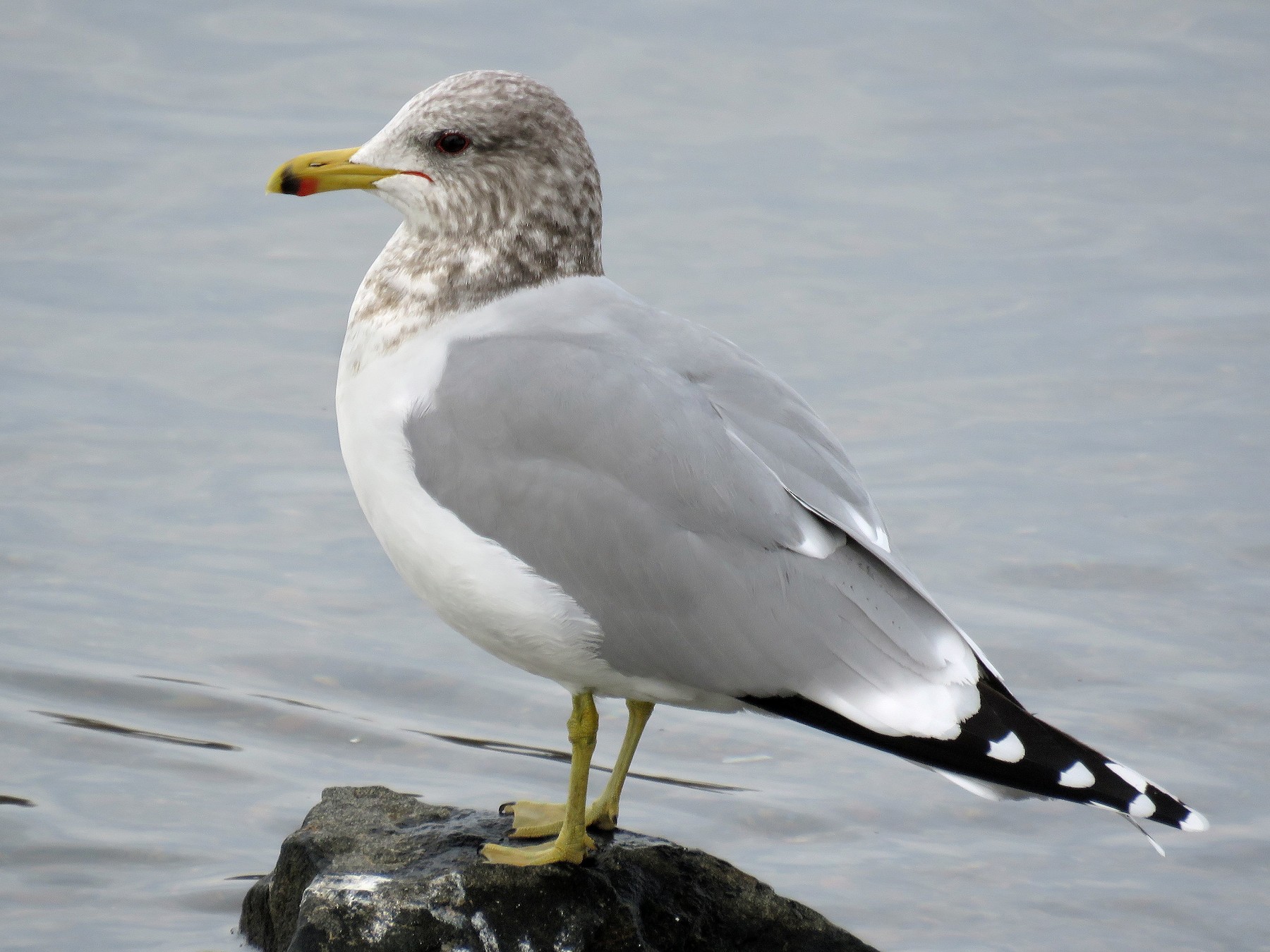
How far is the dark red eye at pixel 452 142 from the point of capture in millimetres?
4668

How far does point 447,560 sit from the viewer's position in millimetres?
4418

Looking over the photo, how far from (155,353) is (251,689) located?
2965 mm

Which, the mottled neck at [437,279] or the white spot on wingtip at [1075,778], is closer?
the white spot on wingtip at [1075,778]

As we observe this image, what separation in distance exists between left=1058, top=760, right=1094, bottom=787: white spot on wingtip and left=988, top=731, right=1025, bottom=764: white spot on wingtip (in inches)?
3.7

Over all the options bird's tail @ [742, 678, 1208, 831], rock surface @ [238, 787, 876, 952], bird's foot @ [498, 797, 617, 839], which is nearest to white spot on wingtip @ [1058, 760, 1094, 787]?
bird's tail @ [742, 678, 1208, 831]

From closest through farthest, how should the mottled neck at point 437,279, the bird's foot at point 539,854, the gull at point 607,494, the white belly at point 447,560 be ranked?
1. the gull at point 607,494
2. the white belly at point 447,560
3. the mottled neck at point 437,279
4. the bird's foot at point 539,854

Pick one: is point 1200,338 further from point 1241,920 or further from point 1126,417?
point 1241,920

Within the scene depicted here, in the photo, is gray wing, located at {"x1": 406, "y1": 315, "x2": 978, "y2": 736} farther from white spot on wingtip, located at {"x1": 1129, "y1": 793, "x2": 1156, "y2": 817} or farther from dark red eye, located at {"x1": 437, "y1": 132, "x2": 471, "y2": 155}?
dark red eye, located at {"x1": 437, "y1": 132, "x2": 471, "y2": 155}

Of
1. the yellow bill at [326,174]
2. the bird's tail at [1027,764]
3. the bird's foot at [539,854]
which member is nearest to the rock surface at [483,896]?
the bird's foot at [539,854]

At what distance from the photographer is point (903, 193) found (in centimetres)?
1092

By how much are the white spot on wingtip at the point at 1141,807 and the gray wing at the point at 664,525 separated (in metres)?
0.46

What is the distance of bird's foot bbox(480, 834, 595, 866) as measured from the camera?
477cm

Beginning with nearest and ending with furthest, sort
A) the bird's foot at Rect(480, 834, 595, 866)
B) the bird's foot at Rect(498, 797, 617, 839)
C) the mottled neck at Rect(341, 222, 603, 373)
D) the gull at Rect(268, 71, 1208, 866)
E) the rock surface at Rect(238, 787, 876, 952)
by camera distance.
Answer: the gull at Rect(268, 71, 1208, 866)
the rock surface at Rect(238, 787, 876, 952)
the mottled neck at Rect(341, 222, 603, 373)
the bird's foot at Rect(480, 834, 595, 866)
the bird's foot at Rect(498, 797, 617, 839)

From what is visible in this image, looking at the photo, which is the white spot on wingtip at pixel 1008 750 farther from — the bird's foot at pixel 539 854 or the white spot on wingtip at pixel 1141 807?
the bird's foot at pixel 539 854
